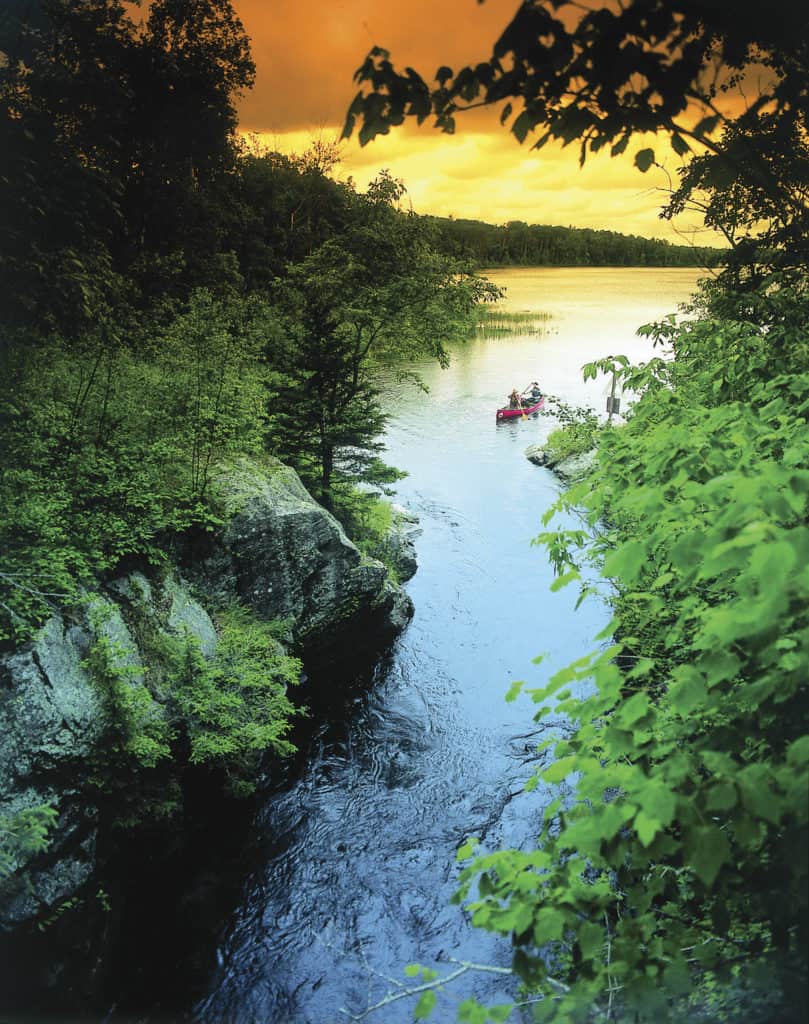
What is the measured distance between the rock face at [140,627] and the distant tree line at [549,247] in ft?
23.0

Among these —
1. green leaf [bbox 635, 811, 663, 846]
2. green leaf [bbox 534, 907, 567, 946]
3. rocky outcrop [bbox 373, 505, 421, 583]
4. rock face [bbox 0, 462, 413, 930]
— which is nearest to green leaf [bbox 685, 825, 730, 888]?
green leaf [bbox 635, 811, 663, 846]

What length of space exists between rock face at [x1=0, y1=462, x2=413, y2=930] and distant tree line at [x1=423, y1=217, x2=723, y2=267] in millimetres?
7022

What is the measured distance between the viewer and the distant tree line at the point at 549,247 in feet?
50.8

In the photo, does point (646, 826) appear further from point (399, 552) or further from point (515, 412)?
point (515, 412)

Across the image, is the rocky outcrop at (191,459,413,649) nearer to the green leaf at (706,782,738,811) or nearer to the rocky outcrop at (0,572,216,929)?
the rocky outcrop at (0,572,216,929)

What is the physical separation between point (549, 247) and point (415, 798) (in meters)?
26.3

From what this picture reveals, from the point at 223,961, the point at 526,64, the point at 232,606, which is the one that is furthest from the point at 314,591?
the point at 526,64

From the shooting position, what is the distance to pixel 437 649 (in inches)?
484

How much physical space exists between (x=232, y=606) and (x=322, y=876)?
3.98 meters

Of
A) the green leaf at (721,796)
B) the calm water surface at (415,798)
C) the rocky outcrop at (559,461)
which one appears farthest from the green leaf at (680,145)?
the rocky outcrop at (559,461)

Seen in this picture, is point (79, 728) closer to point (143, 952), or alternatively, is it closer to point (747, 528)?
point (143, 952)

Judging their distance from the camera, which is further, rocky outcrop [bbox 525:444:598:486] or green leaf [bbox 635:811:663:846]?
rocky outcrop [bbox 525:444:598:486]

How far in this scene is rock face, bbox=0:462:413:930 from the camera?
545 cm

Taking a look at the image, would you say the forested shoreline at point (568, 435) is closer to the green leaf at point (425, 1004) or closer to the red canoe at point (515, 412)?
the green leaf at point (425, 1004)
